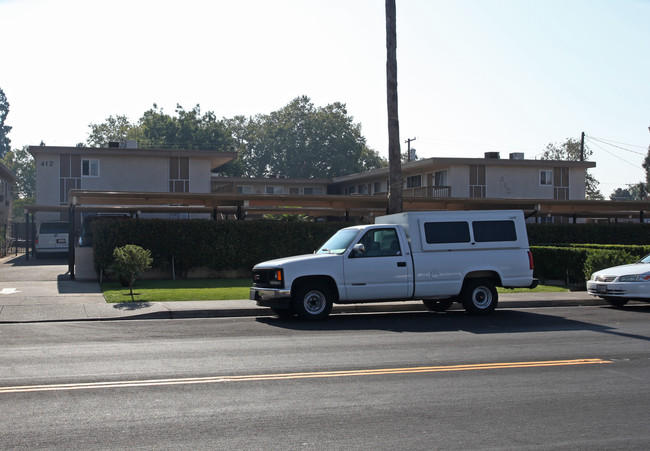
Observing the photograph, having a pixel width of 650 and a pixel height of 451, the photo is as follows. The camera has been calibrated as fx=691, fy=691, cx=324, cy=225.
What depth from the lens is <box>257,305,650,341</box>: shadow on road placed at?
42.5 feet

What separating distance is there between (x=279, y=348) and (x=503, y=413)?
179 inches

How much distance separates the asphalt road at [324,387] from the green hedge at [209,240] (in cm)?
988

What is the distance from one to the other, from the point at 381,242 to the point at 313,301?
1.94m

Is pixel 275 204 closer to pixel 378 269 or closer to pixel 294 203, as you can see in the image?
pixel 294 203

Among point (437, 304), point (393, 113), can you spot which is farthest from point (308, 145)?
point (437, 304)

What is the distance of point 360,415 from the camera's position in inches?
268

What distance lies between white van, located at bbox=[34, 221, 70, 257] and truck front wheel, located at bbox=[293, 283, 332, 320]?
81.5 ft

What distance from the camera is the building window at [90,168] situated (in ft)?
126

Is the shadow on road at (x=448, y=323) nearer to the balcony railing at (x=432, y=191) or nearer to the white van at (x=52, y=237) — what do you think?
the white van at (x=52, y=237)

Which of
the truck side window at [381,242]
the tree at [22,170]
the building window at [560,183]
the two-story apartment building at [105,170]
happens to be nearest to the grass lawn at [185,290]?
the truck side window at [381,242]

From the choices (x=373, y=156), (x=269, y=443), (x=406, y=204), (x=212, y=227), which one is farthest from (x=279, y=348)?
(x=373, y=156)

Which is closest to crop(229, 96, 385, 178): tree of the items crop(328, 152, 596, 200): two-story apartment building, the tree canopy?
the tree canopy

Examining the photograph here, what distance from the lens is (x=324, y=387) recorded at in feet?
26.3

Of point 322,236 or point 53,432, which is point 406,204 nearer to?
point 322,236
